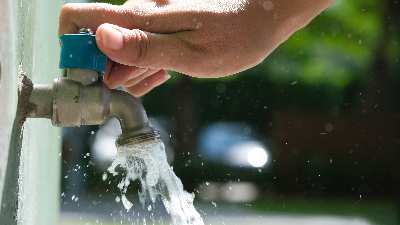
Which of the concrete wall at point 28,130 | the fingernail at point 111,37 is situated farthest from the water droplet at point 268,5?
the concrete wall at point 28,130

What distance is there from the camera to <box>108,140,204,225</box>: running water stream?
0.74 meters

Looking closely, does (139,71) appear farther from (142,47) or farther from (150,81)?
(142,47)

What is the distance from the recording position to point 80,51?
69cm

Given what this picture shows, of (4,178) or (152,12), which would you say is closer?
(4,178)

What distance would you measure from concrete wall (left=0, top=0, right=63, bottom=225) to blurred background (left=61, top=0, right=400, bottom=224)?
4.23 m

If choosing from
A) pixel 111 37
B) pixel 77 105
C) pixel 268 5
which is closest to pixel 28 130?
pixel 77 105

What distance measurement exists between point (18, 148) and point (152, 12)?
37 centimetres

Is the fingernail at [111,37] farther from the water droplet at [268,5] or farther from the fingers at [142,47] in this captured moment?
the water droplet at [268,5]

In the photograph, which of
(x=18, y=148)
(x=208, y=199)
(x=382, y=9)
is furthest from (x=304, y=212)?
(x=18, y=148)

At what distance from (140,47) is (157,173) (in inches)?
10.2

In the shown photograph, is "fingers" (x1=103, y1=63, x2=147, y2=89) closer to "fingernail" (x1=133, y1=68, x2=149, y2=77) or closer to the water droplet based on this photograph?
"fingernail" (x1=133, y1=68, x2=149, y2=77)

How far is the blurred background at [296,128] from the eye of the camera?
5.87m

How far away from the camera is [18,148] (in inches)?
28.2

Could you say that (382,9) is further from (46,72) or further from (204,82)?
(46,72)
